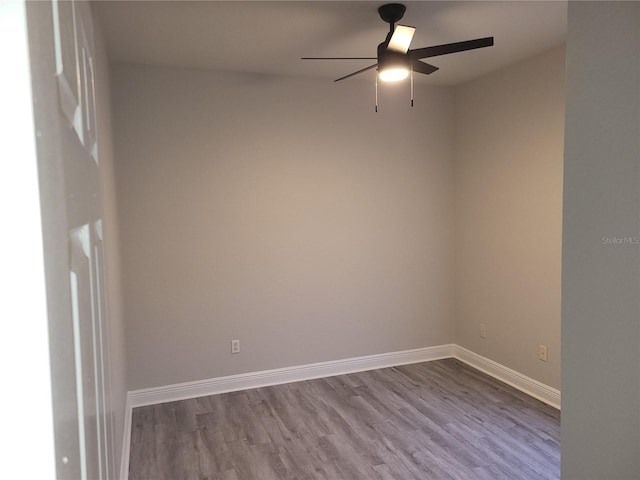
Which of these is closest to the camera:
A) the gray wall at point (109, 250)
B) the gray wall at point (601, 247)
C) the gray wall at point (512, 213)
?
the gray wall at point (601, 247)

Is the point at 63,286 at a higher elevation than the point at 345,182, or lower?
lower

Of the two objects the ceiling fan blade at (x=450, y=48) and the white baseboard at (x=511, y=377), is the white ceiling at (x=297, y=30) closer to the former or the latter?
the ceiling fan blade at (x=450, y=48)

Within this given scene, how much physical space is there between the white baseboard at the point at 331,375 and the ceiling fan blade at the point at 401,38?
103 inches

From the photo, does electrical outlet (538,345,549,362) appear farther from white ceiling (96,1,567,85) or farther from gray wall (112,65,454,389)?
white ceiling (96,1,567,85)

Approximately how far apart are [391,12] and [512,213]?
1947mm

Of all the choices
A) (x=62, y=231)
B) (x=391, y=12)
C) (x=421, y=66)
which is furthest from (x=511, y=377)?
Answer: (x=62, y=231)

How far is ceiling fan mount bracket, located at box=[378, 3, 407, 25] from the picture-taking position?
7.64ft

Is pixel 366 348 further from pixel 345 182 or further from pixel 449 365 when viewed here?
pixel 345 182

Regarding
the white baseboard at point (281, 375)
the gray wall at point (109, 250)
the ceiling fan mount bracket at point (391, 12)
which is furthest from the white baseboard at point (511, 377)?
the gray wall at point (109, 250)

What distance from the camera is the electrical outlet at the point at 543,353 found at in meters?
3.29

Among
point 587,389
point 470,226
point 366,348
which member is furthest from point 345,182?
point 587,389

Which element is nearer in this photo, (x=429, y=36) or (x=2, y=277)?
(x=2, y=277)

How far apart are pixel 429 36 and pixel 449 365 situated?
9.31 ft

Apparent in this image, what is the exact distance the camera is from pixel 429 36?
2.84 meters
